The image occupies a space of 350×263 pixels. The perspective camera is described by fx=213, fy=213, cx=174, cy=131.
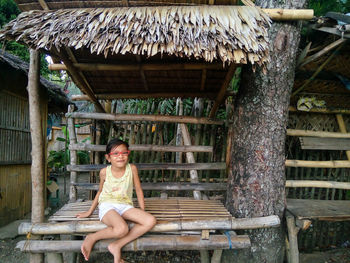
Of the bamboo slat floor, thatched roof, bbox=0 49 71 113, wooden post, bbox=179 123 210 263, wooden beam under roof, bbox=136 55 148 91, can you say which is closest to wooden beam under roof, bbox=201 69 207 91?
wooden post, bbox=179 123 210 263

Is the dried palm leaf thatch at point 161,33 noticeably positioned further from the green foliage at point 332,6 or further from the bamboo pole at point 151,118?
the green foliage at point 332,6

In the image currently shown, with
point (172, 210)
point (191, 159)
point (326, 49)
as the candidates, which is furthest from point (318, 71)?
point (172, 210)

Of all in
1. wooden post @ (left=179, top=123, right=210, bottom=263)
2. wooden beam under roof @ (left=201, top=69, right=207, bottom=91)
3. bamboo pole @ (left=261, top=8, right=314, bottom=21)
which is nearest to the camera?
bamboo pole @ (left=261, top=8, right=314, bottom=21)

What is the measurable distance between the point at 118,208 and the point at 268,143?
170 centimetres

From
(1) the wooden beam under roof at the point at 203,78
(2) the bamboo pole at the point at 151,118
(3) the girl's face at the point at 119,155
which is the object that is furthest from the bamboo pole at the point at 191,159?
(3) the girl's face at the point at 119,155

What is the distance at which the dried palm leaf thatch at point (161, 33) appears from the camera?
1.89 metres

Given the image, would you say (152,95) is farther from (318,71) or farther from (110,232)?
(318,71)

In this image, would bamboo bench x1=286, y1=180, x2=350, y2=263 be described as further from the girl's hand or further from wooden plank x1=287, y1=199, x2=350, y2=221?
the girl's hand

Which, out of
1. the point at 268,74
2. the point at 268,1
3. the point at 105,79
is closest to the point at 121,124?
the point at 105,79

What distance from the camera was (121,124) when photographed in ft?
11.2

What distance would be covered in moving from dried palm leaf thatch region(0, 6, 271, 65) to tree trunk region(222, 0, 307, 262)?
0.46 metres

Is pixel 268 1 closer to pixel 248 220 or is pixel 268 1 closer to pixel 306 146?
pixel 306 146

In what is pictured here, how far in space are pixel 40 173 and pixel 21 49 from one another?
6.13 meters

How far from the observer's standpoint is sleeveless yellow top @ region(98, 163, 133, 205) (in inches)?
84.3
